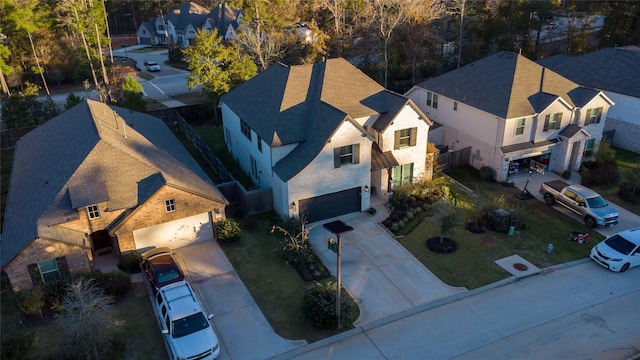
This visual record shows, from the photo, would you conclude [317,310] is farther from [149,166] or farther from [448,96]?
[448,96]

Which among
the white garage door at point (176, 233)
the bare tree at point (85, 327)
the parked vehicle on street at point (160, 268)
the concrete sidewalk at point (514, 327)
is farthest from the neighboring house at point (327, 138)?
the bare tree at point (85, 327)

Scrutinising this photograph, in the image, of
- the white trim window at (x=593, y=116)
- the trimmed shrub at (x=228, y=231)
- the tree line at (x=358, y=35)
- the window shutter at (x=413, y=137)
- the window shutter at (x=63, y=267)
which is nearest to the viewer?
the window shutter at (x=63, y=267)

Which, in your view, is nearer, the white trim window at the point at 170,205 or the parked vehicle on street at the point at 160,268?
the parked vehicle on street at the point at 160,268

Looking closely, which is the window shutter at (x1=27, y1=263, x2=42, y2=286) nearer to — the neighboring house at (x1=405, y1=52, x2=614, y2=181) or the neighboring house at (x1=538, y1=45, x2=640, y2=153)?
the neighboring house at (x1=405, y1=52, x2=614, y2=181)

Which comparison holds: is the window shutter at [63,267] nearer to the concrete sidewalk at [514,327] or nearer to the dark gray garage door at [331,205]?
the concrete sidewalk at [514,327]

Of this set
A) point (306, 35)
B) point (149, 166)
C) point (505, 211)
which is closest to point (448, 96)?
point (505, 211)

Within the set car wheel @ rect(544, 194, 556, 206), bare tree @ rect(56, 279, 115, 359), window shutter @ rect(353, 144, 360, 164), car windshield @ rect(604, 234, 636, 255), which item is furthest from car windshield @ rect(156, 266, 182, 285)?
car wheel @ rect(544, 194, 556, 206)

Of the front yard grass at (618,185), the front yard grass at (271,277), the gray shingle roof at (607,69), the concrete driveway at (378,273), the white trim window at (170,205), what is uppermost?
the gray shingle roof at (607,69)
